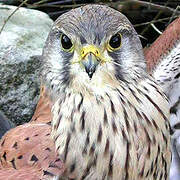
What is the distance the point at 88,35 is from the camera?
9.63 feet

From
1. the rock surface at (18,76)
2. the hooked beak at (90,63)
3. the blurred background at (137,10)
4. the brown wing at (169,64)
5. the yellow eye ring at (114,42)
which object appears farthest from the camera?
the blurred background at (137,10)

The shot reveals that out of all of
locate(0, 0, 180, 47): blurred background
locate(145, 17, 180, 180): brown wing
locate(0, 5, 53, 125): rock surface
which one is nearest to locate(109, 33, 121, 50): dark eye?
locate(145, 17, 180, 180): brown wing

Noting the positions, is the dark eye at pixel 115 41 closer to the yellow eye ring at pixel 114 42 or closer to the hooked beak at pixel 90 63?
the yellow eye ring at pixel 114 42

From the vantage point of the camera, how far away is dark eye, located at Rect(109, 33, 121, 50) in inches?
116

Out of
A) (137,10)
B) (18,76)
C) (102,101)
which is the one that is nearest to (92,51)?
(102,101)

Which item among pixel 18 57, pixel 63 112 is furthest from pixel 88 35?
pixel 18 57

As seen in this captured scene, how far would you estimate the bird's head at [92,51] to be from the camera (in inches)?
114

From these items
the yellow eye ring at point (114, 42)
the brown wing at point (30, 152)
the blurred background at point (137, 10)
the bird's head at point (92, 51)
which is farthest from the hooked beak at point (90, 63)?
the blurred background at point (137, 10)

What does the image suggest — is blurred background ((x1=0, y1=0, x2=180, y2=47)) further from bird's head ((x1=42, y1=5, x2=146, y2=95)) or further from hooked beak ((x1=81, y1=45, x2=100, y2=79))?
hooked beak ((x1=81, y1=45, x2=100, y2=79))

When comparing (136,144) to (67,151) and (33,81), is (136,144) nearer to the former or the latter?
(67,151)

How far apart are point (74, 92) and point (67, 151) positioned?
0.26 meters

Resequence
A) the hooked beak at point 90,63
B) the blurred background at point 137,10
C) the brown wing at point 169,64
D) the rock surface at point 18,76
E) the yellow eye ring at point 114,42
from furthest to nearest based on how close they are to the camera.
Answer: the blurred background at point 137,10, the rock surface at point 18,76, the brown wing at point 169,64, the yellow eye ring at point 114,42, the hooked beak at point 90,63

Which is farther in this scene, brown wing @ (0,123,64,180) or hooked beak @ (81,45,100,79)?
brown wing @ (0,123,64,180)

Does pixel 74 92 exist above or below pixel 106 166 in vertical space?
above
